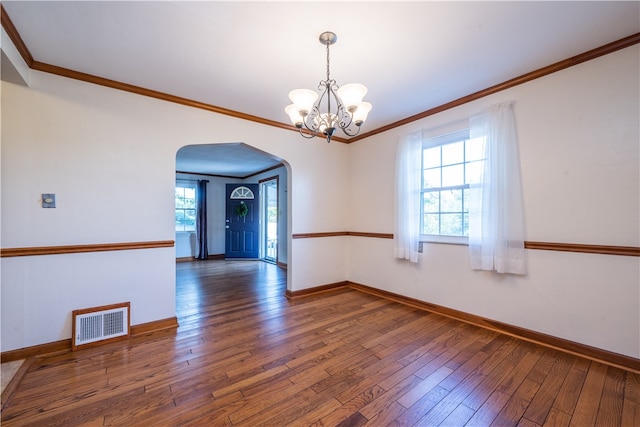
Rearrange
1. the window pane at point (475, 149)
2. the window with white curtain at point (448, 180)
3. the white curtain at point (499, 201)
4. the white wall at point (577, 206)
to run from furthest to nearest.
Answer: the window with white curtain at point (448, 180) → the window pane at point (475, 149) → the white curtain at point (499, 201) → the white wall at point (577, 206)

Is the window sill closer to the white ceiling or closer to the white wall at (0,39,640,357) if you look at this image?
the white wall at (0,39,640,357)

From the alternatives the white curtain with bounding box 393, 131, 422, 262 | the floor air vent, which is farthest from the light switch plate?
the white curtain with bounding box 393, 131, 422, 262

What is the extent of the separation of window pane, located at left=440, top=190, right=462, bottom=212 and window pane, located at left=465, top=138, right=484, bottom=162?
15.9 inches

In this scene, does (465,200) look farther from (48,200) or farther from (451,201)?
(48,200)

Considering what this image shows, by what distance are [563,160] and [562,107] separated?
469mm

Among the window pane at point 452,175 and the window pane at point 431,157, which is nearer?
the window pane at point 452,175

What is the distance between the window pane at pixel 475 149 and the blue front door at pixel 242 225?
18.1 feet

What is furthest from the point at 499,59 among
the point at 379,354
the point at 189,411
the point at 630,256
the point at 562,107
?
the point at 189,411

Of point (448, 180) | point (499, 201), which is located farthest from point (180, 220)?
point (499, 201)

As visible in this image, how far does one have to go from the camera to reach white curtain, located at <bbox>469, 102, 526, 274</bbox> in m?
2.53

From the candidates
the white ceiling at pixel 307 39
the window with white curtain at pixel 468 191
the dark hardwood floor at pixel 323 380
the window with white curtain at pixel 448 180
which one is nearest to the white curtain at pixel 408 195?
the window with white curtain at pixel 468 191

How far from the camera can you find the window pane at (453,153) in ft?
10.00

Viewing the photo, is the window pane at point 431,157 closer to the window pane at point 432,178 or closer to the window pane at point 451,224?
the window pane at point 432,178

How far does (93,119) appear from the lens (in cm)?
245
